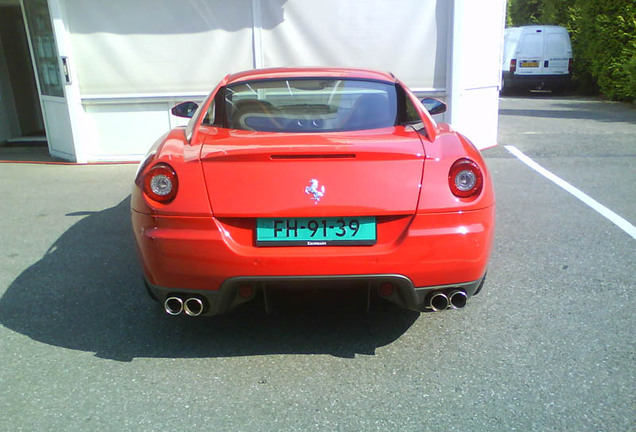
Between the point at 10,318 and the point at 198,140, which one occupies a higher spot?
the point at 198,140

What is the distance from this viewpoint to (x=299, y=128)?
3318 millimetres

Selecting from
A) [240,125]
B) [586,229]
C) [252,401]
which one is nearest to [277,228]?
[252,401]

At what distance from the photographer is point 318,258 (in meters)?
2.64

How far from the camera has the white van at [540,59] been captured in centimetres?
1867

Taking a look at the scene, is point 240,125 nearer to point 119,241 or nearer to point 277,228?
point 277,228

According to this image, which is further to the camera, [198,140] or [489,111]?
[489,111]

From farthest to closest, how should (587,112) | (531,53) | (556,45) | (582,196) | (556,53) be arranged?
(531,53)
(556,45)
(556,53)
(587,112)
(582,196)

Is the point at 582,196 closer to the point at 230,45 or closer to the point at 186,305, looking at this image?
the point at 186,305

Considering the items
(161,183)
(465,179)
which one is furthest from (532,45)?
(161,183)

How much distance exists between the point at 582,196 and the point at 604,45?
13.2 metres

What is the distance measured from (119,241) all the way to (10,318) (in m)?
1.42

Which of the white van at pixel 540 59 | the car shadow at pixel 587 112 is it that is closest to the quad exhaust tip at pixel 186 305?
the car shadow at pixel 587 112

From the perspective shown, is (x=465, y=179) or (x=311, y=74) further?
(x=311, y=74)

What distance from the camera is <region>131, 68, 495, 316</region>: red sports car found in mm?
2652
